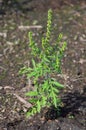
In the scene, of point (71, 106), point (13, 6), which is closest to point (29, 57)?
point (71, 106)

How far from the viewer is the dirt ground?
139 inches

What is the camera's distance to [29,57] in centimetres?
441

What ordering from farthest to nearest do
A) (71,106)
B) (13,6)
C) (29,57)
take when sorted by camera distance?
(13,6) → (29,57) → (71,106)

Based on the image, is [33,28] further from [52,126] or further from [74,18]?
[52,126]

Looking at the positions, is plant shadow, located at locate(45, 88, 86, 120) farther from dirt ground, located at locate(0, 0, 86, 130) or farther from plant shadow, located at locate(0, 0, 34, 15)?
plant shadow, located at locate(0, 0, 34, 15)

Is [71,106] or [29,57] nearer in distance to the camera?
[71,106]

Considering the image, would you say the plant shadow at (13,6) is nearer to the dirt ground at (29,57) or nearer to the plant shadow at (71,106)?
the dirt ground at (29,57)

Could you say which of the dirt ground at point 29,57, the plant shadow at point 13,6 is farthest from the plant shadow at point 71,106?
the plant shadow at point 13,6

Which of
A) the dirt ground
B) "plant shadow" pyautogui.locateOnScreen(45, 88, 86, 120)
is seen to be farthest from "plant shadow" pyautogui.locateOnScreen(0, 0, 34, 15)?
"plant shadow" pyautogui.locateOnScreen(45, 88, 86, 120)

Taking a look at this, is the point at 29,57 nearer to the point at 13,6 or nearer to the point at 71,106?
the point at 71,106

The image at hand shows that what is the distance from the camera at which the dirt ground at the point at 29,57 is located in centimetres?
352

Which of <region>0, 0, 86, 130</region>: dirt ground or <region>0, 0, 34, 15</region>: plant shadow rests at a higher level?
<region>0, 0, 34, 15</region>: plant shadow

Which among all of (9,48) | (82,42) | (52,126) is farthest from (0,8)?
(52,126)

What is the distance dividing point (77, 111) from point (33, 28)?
1689 mm
